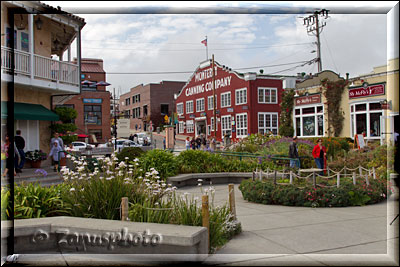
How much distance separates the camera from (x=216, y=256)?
17.5 feet

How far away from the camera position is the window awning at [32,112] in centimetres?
1426

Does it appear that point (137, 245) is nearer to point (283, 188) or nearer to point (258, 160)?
point (283, 188)

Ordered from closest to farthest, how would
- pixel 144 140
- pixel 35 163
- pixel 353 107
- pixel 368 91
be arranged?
pixel 35 163, pixel 368 91, pixel 353 107, pixel 144 140

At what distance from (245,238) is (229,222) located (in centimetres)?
38

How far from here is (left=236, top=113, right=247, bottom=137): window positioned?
140 ft

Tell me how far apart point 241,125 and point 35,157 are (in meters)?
30.2

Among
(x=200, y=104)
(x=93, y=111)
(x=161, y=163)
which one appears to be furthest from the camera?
(x=200, y=104)

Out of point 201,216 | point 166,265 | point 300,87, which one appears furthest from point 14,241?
point 300,87

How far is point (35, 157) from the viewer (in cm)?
1555

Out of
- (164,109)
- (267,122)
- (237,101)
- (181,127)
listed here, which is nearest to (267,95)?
(267,122)

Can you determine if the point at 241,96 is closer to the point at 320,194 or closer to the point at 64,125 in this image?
the point at 64,125

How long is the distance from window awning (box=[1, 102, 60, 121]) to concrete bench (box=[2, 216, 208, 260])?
972 cm

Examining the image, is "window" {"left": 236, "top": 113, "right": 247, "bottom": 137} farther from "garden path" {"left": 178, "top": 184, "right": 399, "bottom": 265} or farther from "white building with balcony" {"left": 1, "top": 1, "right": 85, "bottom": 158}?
"garden path" {"left": 178, "top": 184, "right": 399, "bottom": 265}

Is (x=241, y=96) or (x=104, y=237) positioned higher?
(x=241, y=96)
